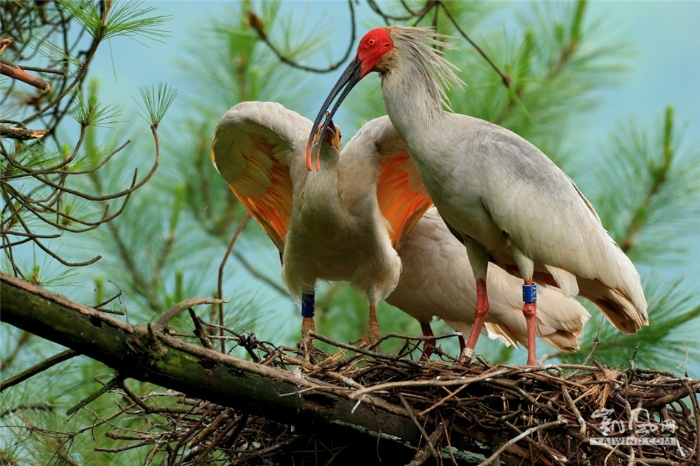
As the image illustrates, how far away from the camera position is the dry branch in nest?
3.45 metres

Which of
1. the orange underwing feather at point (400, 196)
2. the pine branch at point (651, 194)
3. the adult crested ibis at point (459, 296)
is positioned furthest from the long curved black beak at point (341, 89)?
the pine branch at point (651, 194)

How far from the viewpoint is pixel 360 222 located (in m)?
5.32

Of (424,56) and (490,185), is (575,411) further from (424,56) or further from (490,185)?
(424,56)

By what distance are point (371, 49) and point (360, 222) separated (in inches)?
40.1

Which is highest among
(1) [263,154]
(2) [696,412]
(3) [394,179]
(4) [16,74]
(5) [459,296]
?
(4) [16,74]

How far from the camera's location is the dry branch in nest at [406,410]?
345cm

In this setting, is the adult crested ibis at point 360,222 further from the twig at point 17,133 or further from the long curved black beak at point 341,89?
the twig at point 17,133

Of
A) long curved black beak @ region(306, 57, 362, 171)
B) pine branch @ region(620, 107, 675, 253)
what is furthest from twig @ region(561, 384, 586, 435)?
pine branch @ region(620, 107, 675, 253)

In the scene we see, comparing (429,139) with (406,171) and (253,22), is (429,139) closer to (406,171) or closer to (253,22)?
(406,171)

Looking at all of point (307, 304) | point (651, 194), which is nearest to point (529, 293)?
point (307, 304)

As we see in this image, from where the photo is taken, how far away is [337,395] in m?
3.70

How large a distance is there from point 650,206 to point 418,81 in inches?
137

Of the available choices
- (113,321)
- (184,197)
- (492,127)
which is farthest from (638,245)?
(113,321)

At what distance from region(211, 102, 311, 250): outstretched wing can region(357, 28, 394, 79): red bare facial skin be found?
0.73m
